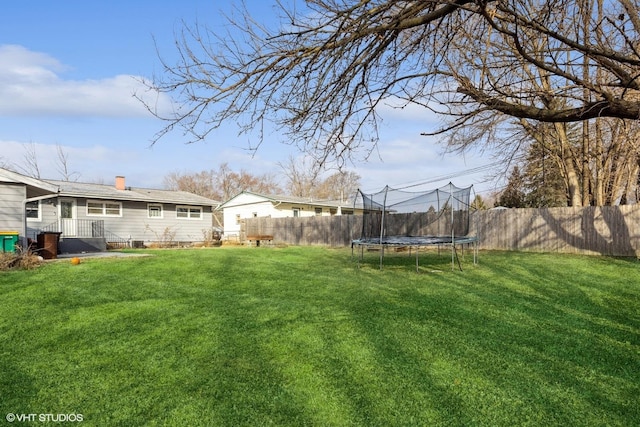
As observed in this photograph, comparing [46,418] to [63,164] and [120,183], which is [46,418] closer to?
[120,183]

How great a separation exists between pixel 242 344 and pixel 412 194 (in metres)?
8.78

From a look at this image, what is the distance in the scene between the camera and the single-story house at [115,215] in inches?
599

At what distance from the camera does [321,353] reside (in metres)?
3.34

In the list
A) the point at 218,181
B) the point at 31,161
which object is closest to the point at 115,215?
the point at 31,161

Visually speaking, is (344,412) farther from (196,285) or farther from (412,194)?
(412,194)

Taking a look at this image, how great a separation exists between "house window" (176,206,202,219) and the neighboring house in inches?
146

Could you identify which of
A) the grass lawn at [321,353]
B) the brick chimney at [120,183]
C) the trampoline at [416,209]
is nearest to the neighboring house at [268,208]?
the brick chimney at [120,183]

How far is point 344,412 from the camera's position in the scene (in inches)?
93.5

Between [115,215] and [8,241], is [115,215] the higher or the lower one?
the higher one

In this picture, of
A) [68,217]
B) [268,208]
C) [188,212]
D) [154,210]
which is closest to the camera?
[68,217]

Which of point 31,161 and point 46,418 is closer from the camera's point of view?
point 46,418

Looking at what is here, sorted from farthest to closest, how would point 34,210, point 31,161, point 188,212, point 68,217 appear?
point 31,161 → point 188,212 → point 68,217 → point 34,210

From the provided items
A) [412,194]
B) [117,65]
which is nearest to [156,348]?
[117,65]

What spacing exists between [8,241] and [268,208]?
17.5 meters
